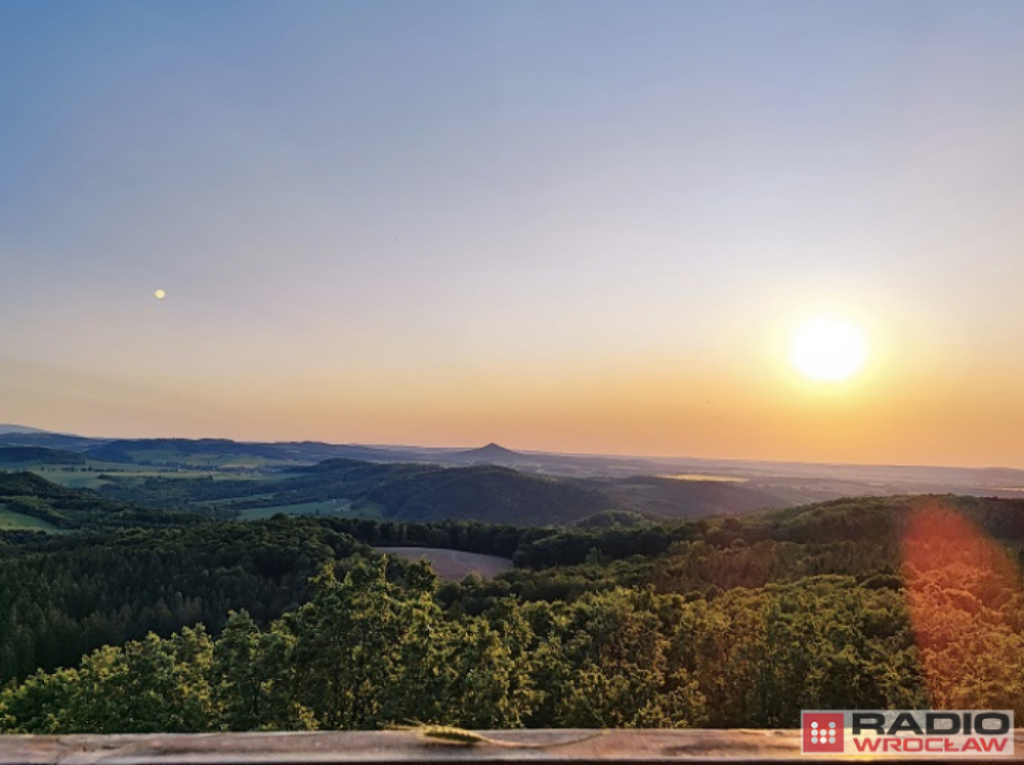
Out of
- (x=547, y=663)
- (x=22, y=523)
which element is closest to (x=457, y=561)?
(x=547, y=663)

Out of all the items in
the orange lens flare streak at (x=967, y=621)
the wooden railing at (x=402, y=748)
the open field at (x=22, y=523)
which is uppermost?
the wooden railing at (x=402, y=748)

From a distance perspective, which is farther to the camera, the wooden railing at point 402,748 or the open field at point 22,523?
the open field at point 22,523

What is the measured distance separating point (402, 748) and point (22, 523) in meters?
232

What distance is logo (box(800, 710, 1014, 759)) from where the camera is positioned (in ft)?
10.8

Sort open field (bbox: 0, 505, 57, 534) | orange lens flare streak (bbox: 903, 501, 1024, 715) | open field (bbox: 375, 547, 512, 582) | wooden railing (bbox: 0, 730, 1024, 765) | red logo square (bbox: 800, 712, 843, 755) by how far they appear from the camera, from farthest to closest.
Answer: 1. open field (bbox: 0, 505, 57, 534)
2. open field (bbox: 375, 547, 512, 582)
3. orange lens flare streak (bbox: 903, 501, 1024, 715)
4. red logo square (bbox: 800, 712, 843, 755)
5. wooden railing (bbox: 0, 730, 1024, 765)

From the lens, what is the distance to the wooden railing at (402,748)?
2957 mm

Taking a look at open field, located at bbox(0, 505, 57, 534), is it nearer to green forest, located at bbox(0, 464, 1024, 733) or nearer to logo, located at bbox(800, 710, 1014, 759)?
green forest, located at bbox(0, 464, 1024, 733)

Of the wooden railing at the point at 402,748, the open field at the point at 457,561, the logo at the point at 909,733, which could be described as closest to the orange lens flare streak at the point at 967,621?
the logo at the point at 909,733

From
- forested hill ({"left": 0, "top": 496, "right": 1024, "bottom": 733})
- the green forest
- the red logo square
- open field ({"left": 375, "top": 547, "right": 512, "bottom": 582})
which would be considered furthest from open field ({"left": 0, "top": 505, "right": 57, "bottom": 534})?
the red logo square

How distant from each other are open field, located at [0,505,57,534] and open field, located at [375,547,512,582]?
4451 inches

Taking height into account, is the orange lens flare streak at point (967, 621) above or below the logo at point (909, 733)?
below

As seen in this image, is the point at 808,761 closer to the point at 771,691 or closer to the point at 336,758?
the point at 336,758

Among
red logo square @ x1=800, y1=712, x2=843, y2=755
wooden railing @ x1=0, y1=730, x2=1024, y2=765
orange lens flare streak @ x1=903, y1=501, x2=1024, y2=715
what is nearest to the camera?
wooden railing @ x1=0, y1=730, x2=1024, y2=765

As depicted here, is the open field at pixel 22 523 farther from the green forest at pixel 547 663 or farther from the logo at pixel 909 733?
the logo at pixel 909 733
